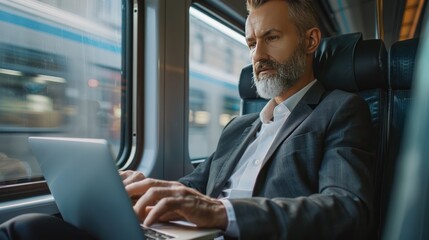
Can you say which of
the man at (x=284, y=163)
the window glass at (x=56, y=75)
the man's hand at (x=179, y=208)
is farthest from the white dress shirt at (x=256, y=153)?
the window glass at (x=56, y=75)

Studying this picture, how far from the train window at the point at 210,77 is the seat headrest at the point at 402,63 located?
114 centimetres

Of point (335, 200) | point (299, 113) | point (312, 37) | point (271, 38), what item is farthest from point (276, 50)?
point (335, 200)

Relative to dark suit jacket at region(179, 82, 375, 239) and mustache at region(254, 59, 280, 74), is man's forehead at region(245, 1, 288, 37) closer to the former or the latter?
mustache at region(254, 59, 280, 74)

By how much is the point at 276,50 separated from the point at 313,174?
20.6 inches

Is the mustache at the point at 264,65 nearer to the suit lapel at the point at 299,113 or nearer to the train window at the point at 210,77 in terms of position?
the suit lapel at the point at 299,113

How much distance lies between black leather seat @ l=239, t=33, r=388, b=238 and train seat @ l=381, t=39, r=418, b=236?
21mm

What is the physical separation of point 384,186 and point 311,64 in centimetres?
54

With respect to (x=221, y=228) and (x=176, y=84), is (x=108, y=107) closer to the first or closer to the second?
→ (x=176, y=84)

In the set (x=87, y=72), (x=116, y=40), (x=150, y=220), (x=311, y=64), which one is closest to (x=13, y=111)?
(x=87, y=72)

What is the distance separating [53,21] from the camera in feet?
4.87

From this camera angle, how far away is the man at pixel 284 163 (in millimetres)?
769

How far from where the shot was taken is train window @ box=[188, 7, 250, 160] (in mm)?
2166

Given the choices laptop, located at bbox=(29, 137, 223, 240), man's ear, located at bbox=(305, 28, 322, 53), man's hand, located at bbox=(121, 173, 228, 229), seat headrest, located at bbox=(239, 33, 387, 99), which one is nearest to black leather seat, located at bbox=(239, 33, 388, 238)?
seat headrest, located at bbox=(239, 33, 387, 99)

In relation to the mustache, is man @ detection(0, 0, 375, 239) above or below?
below
